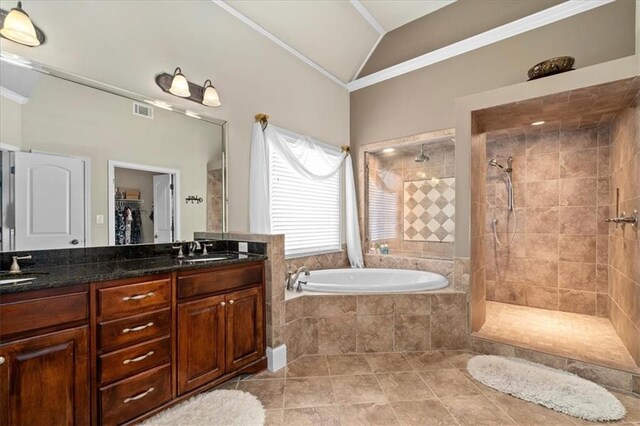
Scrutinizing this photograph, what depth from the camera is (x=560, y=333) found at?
8.79 feet

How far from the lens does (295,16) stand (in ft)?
9.78

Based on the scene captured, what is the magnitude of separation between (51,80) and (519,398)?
3.52 m

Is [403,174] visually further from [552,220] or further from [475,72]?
[552,220]

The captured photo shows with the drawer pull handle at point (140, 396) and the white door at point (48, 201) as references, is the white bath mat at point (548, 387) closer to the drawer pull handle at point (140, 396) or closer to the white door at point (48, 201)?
the drawer pull handle at point (140, 396)

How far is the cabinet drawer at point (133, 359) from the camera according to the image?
4.79 feet

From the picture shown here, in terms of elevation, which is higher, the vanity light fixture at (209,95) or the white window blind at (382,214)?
the vanity light fixture at (209,95)

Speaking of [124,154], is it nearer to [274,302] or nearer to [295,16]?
[274,302]

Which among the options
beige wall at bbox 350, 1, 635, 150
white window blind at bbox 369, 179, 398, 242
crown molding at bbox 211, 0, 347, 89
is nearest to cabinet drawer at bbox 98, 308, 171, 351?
crown molding at bbox 211, 0, 347, 89

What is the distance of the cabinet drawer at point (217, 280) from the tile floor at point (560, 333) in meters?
2.01

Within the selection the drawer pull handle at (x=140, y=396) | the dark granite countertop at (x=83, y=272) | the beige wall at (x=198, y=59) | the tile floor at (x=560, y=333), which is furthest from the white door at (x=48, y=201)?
the tile floor at (x=560, y=333)

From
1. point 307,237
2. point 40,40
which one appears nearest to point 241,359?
point 307,237

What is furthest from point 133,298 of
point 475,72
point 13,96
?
point 475,72

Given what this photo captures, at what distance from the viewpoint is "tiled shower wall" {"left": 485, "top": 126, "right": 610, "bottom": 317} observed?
3205 millimetres

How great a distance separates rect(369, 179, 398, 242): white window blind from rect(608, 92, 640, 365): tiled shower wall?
7.28 feet
